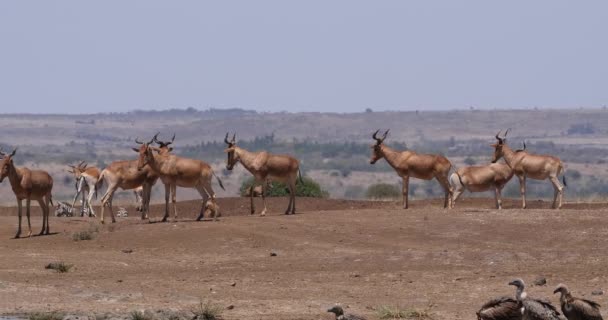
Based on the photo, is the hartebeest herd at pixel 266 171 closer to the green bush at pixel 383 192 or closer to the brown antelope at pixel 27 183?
the brown antelope at pixel 27 183

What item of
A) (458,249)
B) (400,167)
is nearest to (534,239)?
(458,249)


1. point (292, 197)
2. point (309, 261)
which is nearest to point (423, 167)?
point (292, 197)

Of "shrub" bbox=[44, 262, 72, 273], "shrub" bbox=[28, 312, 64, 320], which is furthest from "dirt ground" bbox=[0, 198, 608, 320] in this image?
"shrub" bbox=[28, 312, 64, 320]

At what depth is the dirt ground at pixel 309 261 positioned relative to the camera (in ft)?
66.4

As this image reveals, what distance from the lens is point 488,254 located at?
25.2m

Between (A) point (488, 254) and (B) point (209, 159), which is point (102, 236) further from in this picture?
(B) point (209, 159)

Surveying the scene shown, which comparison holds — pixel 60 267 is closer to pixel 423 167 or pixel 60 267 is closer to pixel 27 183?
pixel 27 183

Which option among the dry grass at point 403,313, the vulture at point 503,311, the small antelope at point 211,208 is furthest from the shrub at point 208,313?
the small antelope at point 211,208

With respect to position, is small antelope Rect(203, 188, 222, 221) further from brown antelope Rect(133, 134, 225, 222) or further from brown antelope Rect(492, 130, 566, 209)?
brown antelope Rect(492, 130, 566, 209)

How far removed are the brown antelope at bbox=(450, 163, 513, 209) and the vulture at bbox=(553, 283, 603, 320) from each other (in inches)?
651

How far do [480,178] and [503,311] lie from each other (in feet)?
56.1

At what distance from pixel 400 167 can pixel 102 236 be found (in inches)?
327

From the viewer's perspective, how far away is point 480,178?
3381cm

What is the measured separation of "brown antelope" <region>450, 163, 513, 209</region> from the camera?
33.8 metres
